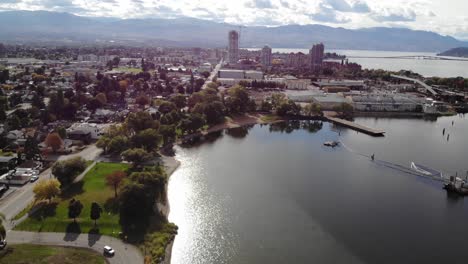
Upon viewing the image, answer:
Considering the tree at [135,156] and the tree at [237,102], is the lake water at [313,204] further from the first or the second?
the tree at [237,102]

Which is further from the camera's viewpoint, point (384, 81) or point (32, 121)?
point (384, 81)

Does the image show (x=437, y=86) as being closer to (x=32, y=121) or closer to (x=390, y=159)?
(x=390, y=159)

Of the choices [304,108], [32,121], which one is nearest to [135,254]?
[32,121]

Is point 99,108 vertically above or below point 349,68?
below

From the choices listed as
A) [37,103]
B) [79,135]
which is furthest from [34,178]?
[37,103]

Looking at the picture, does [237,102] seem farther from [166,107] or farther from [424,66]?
[424,66]

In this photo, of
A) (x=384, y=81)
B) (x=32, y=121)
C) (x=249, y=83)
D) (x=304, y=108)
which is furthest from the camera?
(x=384, y=81)

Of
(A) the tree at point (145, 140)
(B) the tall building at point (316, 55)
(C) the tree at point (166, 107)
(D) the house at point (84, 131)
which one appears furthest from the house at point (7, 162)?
(B) the tall building at point (316, 55)
